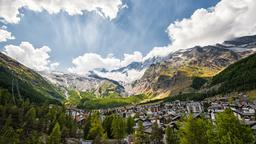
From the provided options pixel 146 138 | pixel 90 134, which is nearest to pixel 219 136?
pixel 146 138

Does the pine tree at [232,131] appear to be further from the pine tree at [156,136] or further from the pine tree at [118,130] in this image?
the pine tree at [118,130]

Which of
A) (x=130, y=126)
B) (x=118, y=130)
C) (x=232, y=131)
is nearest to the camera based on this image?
(x=232, y=131)

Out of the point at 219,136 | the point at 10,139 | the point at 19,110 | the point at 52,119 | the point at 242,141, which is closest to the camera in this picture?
the point at 242,141

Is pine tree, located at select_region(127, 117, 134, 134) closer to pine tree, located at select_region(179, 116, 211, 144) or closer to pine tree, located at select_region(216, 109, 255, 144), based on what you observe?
pine tree, located at select_region(179, 116, 211, 144)

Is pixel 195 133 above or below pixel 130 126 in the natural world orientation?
above

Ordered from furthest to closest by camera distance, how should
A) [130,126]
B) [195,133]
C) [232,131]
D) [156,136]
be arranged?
[130,126] → [156,136] → [195,133] → [232,131]

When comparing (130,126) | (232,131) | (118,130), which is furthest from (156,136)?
(232,131)

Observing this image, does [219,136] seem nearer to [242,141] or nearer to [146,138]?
[242,141]

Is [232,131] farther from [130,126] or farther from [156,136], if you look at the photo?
[130,126]

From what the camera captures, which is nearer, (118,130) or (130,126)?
(118,130)

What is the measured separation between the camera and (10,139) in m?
76.6

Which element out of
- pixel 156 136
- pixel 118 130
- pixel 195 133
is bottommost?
pixel 156 136

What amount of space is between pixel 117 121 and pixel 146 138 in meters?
23.0

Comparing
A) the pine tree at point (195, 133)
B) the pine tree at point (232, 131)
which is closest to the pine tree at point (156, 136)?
the pine tree at point (195, 133)
